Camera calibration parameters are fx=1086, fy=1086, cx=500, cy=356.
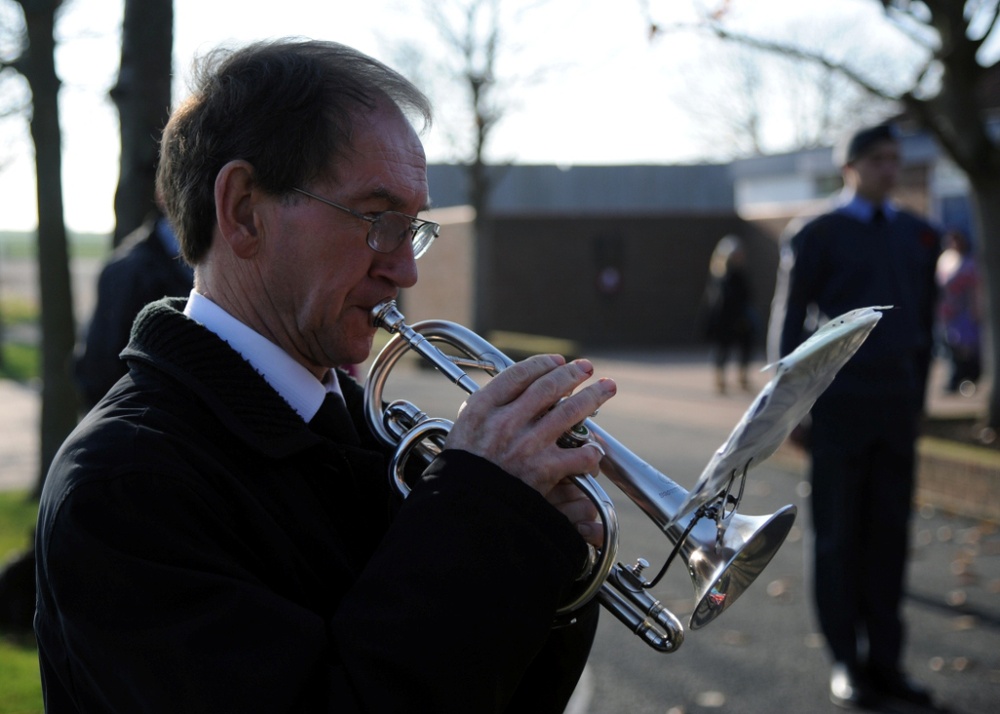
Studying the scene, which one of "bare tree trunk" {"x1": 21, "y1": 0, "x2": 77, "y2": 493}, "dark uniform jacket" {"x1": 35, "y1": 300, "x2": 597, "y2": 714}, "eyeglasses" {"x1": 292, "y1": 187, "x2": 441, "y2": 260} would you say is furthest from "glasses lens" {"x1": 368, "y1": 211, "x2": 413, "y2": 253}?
"bare tree trunk" {"x1": 21, "y1": 0, "x2": 77, "y2": 493}

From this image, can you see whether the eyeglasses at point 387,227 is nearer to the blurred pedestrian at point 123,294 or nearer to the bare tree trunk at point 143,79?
the blurred pedestrian at point 123,294

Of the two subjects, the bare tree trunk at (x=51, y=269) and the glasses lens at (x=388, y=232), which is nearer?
the glasses lens at (x=388, y=232)

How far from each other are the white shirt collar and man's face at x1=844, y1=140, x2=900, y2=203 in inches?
140

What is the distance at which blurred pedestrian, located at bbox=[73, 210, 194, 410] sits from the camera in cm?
403

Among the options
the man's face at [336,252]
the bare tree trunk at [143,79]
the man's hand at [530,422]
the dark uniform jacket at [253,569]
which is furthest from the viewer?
the bare tree trunk at [143,79]

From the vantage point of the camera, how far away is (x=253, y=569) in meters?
1.43

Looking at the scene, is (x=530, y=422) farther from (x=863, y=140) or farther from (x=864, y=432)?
(x=863, y=140)

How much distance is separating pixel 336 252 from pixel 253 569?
50 cm

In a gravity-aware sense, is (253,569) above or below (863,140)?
below

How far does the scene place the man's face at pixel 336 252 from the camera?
1.64 meters

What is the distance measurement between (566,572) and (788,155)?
2405 centimetres

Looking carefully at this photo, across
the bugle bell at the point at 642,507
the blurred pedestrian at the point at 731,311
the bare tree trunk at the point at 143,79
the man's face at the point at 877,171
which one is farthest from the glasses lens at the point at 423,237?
the blurred pedestrian at the point at 731,311

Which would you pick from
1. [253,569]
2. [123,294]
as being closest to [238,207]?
[253,569]

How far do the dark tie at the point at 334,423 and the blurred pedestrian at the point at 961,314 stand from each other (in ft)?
39.5
